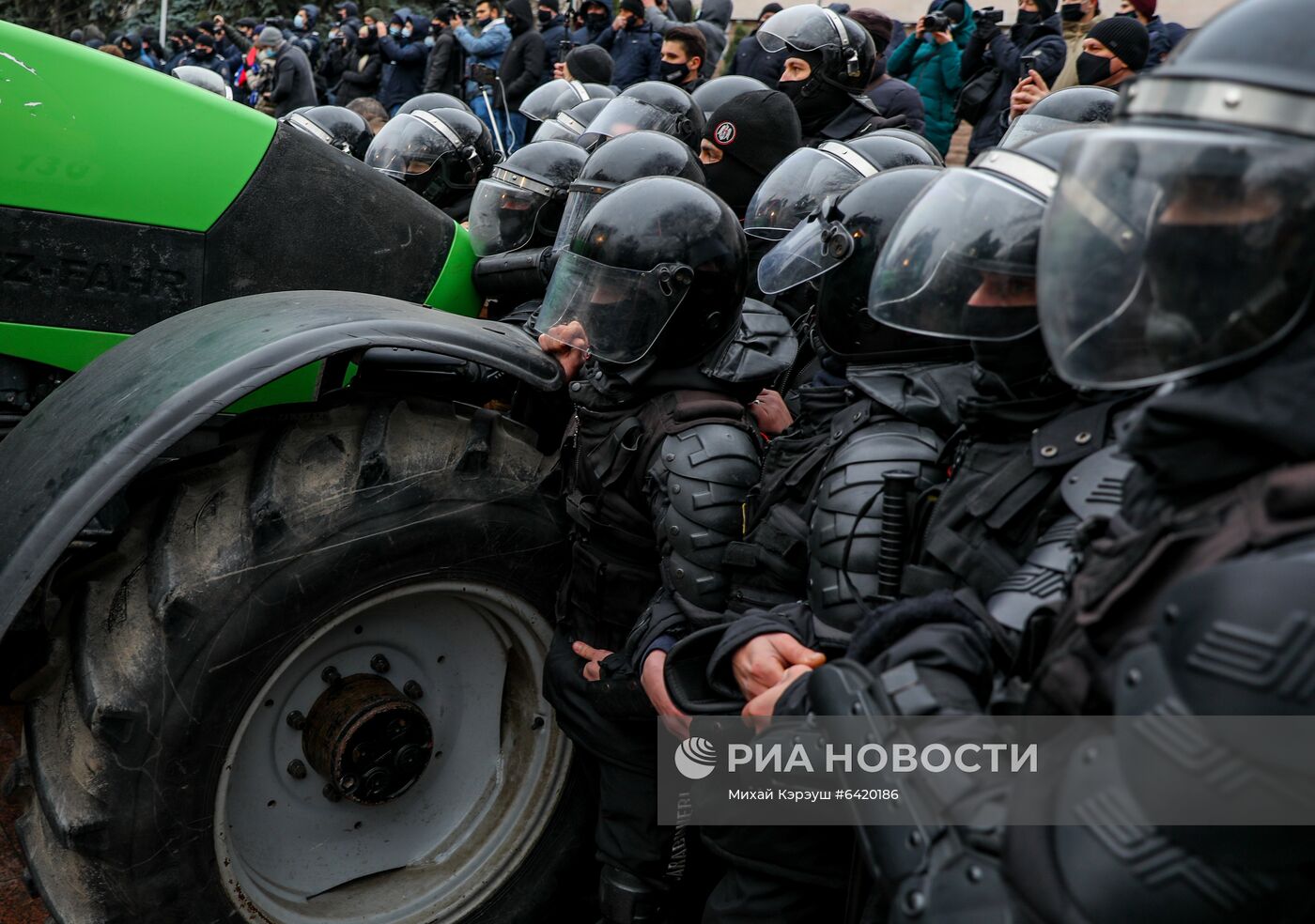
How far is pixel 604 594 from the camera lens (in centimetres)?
298

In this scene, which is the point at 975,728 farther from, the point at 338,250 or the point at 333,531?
the point at 338,250

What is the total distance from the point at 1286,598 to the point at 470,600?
7.10 ft

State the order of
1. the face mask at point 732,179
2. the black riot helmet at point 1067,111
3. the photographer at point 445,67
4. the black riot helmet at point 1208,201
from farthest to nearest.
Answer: the photographer at point 445,67
the face mask at point 732,179
the black riot helmet at point 1067,111
the black riot helmet at point 1208,201

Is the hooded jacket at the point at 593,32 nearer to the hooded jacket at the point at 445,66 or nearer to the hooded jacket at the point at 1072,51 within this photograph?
the hooded jacket at the point at 445,66

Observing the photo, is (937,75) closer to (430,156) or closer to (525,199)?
(430,156)

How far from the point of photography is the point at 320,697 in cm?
288

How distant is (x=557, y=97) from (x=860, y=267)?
600 centimetres

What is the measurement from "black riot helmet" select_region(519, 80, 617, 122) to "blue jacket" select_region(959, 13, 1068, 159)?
7.78 ft

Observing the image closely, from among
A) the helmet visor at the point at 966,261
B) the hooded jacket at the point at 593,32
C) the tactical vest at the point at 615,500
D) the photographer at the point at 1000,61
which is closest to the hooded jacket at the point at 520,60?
the hooded jacket at the point at 593,32

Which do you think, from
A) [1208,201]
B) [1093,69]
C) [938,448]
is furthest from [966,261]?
[1093,69]

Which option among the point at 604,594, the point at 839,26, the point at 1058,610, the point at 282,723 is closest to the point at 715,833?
the point at 604,594

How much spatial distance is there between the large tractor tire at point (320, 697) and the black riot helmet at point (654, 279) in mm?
376

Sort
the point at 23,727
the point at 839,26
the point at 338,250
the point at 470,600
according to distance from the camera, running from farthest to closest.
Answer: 1. the point at 839,26
2. the point at 338,250
3. the point at 470,600
4. the point at 23,727

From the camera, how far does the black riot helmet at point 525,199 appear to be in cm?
450
